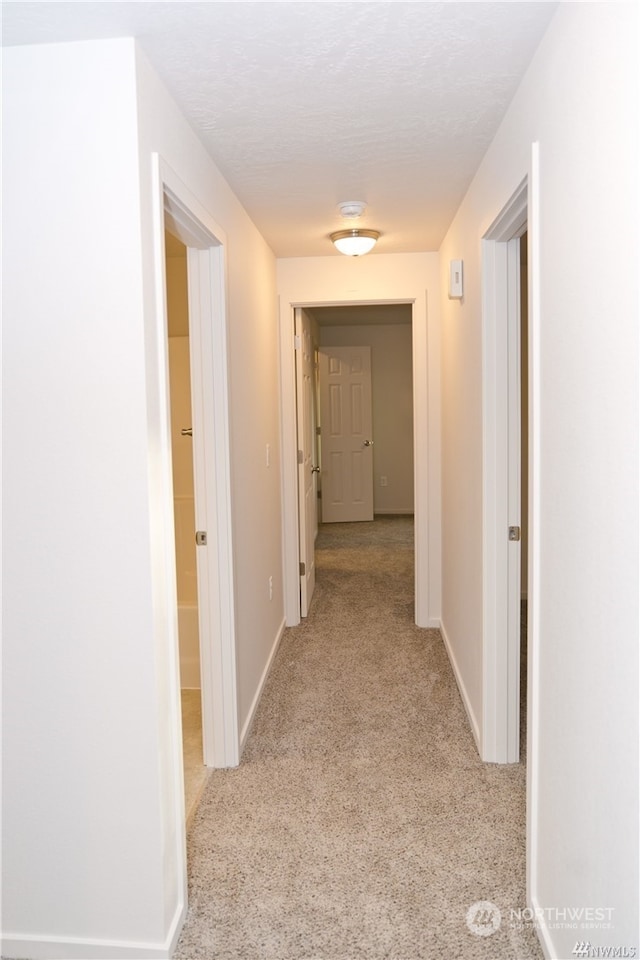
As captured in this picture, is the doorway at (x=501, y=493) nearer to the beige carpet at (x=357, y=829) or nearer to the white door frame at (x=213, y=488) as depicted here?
the beige carpet at (x=357, y=829)

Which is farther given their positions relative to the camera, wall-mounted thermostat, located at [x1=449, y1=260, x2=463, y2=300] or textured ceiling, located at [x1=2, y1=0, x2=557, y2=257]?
wall-mounted thermostat, located at [x1=449, y1=260, x2=463, y2=300]

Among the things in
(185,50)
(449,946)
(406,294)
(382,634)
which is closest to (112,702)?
(449,946)

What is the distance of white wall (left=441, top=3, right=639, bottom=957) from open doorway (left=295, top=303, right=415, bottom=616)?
5.99 metres

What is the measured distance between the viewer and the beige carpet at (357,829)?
6.31ft

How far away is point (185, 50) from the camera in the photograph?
1761 mm

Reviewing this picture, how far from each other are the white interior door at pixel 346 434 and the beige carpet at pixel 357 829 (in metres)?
4.36

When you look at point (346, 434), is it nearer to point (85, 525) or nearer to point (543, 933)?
point (85, 525)

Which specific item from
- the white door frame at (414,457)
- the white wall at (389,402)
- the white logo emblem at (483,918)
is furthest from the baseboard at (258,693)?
the white wall at (389,402)

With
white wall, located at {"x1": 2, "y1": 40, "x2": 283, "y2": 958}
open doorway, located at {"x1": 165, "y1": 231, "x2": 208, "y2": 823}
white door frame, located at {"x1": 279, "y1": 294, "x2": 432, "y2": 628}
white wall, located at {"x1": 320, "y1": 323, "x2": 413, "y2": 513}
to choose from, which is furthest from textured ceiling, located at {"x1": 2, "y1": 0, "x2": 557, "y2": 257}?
white wall, located at {"x1": 320, "y1": 323, "x2": 413, "y2": 513}

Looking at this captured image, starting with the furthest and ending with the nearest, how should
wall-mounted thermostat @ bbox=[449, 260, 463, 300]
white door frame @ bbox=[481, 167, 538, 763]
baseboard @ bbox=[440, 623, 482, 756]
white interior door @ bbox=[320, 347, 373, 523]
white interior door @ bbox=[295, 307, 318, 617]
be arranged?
white interior door @ bbox=[320, 347, 373, 523] < white interior door @ bbox=[295, 307, 318, 617] < wall-mounted thermostat @ bbox=[449, 260, 463, 300] < baseboard @ bbox=[440, 623, 482, 756] < white door frame @ bbox=[481, 167, 538, 763]

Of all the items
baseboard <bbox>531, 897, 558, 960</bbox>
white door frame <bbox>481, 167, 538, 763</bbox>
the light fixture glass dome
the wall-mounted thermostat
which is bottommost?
baseboard <bbox>531, 897, 558, 960</bbox>

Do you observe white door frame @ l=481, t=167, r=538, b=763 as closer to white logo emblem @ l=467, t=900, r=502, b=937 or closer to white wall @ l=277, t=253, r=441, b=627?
white logo emblem @ l=467, t=900, r=502, b=937

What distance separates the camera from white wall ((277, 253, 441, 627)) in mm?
4277

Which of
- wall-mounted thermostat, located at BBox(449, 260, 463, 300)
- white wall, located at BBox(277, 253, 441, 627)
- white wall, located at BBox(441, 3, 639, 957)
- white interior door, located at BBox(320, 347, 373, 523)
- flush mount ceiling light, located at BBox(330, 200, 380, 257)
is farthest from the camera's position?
white interior door, located at BBox(320, 347, 373, 523)
